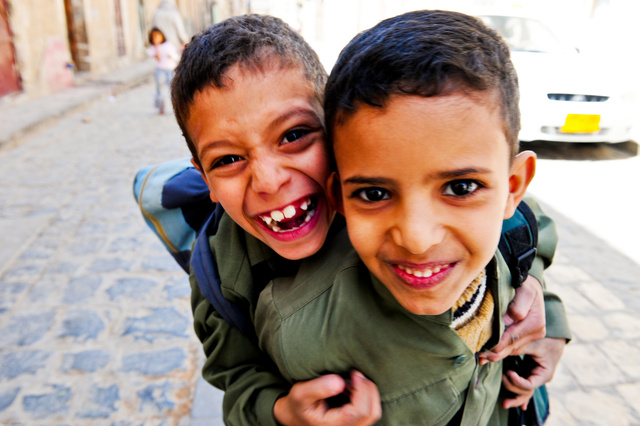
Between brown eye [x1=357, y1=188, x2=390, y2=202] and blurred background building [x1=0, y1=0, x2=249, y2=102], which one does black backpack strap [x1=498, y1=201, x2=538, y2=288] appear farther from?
blurred background building [x1=0, y1=0, x2=249, y2=102]

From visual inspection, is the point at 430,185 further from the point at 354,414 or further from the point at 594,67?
the point at 594,67

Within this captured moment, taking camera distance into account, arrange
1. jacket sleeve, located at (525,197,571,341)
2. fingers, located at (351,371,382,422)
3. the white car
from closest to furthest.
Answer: fingers, located at (351,371,382,422) → jacket sleeve, located at (525,197,571,341) → the white car

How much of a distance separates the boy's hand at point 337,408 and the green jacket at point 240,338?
124mm

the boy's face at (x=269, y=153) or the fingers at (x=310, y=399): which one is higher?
the boy's face at (x=269, y=153)

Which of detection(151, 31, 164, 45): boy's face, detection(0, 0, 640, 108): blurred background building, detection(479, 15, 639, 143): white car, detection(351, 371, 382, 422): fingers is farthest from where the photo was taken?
detection(151, 31, 164, 45): boy's face

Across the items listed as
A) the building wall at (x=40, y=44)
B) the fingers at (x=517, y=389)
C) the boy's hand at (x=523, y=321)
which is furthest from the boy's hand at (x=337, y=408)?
the building wall at (x=40, y=44)

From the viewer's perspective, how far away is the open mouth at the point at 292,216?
1.18m

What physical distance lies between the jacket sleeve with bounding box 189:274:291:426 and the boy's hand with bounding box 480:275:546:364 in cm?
53

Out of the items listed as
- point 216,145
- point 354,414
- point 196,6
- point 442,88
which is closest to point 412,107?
point 442,88

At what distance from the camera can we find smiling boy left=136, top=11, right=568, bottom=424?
1126 mm

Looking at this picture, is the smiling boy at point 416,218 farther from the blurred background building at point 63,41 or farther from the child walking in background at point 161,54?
the blurred background building at point 63,41

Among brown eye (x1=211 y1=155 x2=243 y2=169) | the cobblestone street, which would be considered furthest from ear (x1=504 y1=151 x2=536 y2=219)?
the cobblestone street

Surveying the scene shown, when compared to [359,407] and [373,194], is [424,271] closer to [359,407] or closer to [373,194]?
[373,194]

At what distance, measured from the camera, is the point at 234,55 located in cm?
116
